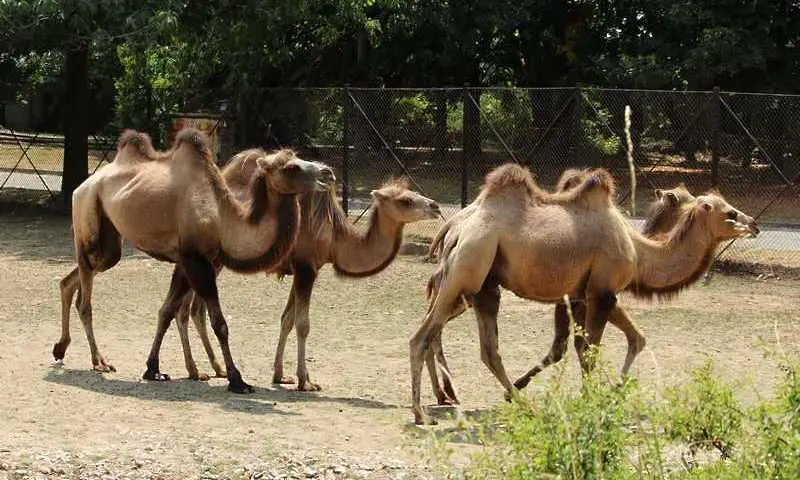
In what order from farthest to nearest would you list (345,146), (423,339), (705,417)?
(345,146)
(423,339)
(705,417)

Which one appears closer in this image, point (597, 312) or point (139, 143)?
point (597, 312)

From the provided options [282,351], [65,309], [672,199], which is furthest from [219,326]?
[672,199]

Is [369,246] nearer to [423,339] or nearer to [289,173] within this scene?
[289,173]

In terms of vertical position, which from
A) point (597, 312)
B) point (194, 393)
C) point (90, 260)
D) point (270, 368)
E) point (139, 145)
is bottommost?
point (270, 368)

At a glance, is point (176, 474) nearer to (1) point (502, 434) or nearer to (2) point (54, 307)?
(1) point (502, 434)

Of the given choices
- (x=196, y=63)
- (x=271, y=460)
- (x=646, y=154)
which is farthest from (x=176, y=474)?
(x=196, y=63)

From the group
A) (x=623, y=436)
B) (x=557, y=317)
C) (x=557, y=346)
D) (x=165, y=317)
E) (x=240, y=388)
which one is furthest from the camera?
(x=165, y=317)

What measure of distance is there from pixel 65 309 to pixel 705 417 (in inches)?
277

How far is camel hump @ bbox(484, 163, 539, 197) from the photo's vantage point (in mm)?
9719

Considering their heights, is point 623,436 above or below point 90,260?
above

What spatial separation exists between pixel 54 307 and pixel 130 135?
11.7ft

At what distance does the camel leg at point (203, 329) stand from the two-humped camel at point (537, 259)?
7.14 ft

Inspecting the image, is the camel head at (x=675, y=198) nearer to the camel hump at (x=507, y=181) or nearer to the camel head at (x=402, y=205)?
the camel hump at (x=507, y=181)

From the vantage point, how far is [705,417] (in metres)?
5.73
